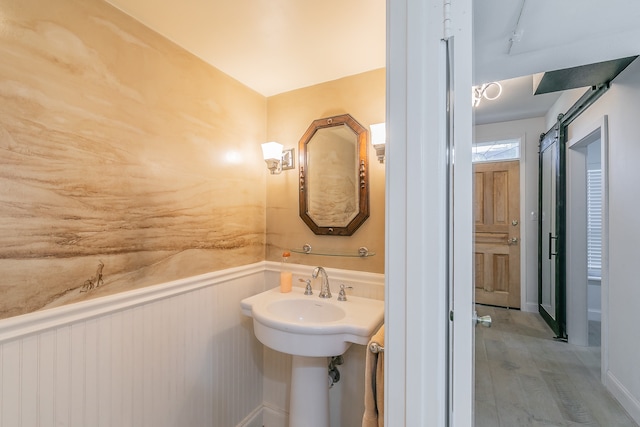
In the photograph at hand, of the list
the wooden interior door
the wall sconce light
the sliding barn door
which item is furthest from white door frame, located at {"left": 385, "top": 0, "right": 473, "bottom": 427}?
the sliding barn door

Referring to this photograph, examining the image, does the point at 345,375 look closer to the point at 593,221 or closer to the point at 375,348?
the point at 375,348

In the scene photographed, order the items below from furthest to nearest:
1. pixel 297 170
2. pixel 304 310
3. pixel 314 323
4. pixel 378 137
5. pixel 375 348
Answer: pixel 297 170, pixel 304 310, pixel 378 137, pixel 314 323, pixel 375 348

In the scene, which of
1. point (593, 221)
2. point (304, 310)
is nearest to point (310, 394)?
point (304, 310)

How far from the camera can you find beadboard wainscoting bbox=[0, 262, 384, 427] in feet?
3.09

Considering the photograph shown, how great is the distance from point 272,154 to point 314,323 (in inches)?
42.3

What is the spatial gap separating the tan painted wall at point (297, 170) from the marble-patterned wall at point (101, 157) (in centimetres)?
37

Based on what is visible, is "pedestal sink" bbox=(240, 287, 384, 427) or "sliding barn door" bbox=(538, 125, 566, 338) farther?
"sliding barn door" bbox=(538, 125, 566, 338)

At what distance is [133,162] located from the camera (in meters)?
1.21

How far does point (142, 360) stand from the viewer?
1230 millimetres

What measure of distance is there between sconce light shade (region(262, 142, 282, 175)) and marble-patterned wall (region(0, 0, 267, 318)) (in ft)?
0.78

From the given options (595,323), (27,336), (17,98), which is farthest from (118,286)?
(595,323)

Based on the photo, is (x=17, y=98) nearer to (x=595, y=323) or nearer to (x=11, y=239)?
(x=11, y=239)

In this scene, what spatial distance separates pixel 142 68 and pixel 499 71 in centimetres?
172

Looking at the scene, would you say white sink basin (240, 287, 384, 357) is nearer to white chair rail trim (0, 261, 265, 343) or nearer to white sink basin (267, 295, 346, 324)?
white sink basin (267, 295, 346, 324)
